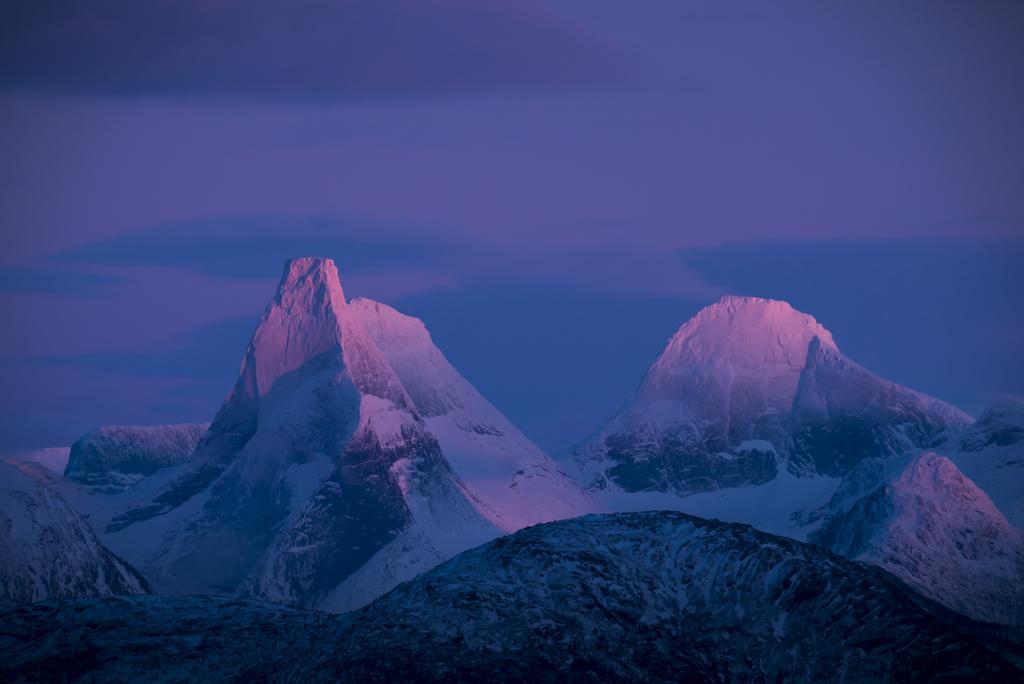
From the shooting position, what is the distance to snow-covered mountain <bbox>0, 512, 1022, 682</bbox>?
55.6 meters

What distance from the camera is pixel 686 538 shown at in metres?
60.1

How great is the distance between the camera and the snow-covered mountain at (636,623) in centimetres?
5556

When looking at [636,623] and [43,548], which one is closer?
[636,623]

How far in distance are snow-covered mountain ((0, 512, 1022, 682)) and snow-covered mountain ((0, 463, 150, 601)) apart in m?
94.9

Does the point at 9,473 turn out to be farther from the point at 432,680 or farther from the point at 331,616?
the point at 432,680

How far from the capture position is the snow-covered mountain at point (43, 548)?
154 metres

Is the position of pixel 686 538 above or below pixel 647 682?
above

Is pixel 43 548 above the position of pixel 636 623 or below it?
below

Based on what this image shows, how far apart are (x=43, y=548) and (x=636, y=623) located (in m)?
113

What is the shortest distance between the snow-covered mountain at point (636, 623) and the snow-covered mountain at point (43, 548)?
9494 centimetres

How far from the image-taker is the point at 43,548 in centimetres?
16012

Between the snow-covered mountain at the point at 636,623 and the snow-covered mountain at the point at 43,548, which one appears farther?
the snow-covered mountain at the point at 43,548

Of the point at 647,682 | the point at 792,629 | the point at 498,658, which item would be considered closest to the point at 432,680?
the point at 498,658

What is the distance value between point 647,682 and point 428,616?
7.84 metres
